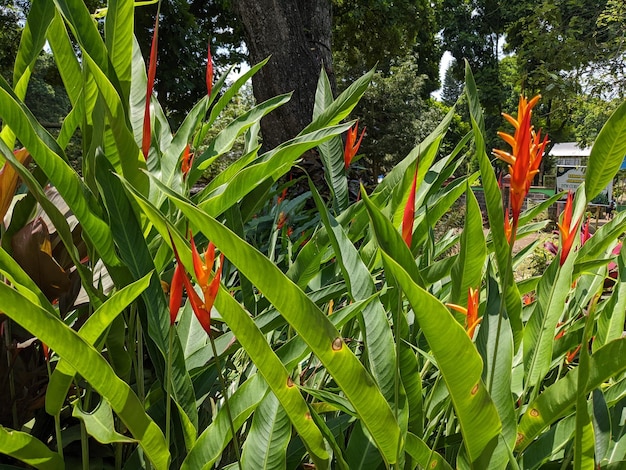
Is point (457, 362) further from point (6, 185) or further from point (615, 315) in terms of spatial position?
point (6, 185)

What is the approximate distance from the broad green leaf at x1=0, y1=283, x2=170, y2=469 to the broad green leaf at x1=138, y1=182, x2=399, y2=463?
16cm

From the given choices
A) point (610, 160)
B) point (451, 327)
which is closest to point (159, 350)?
point (451, 327)

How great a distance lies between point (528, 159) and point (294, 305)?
0.30m

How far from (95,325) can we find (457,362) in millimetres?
407

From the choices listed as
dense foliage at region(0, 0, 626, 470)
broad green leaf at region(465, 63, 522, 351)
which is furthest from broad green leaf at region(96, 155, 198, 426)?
broad green leaf at region(465, 63, 522, 351)

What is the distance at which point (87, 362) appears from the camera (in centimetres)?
52

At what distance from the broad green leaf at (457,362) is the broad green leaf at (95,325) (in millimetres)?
276

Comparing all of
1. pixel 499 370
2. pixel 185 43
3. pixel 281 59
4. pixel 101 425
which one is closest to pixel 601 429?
pixel 499 370

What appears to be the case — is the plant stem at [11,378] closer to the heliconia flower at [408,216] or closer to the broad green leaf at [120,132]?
the broad green leaf at [120,132]

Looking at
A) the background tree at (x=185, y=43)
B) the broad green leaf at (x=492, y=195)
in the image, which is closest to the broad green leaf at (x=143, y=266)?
the broad green leaf at (x=492, y=195)

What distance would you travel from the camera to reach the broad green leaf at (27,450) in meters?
A: 0.56

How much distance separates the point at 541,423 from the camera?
0.68 metres

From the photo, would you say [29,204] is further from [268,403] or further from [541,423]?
[541,423]

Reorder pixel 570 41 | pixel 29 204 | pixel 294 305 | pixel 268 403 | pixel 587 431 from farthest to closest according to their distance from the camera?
pixel 570 41, pixel 29 204, pixel 268 403, pixel 587 431, pixel 294 305
